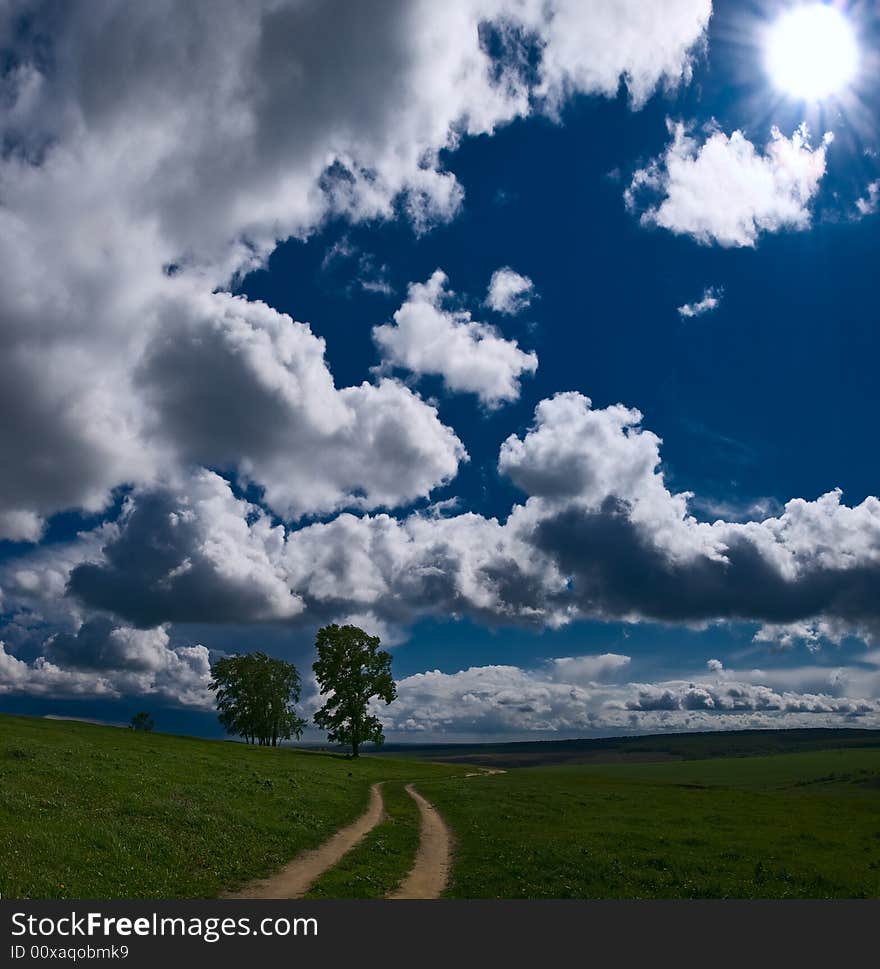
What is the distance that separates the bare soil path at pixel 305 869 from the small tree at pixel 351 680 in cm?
5763

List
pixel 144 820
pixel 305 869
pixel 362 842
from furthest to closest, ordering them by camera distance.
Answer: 1. pixel 362 842
2. pixel 144 820
3. pixel 305 869

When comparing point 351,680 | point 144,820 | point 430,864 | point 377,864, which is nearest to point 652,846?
point 430,864

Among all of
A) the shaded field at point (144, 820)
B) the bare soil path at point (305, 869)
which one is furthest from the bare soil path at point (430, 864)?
the shaded field at point (144, 820)

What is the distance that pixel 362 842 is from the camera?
2936 centimetres

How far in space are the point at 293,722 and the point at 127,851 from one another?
291ft

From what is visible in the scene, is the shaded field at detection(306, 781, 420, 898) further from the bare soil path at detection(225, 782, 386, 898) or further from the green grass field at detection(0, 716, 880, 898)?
the bare soil path at detection(225, 782, 386, 898)

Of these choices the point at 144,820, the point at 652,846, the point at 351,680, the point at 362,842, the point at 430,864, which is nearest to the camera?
the point at 430,864

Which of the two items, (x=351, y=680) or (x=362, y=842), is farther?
(x=351, y=680)

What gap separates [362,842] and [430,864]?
4.92 metres

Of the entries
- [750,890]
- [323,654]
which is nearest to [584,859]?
[750,890]

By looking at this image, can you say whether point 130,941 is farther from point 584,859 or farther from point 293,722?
point 293,722

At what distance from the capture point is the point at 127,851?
2197 cm

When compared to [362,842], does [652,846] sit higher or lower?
lower

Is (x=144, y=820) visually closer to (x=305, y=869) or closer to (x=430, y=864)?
(x=305, y=869)
